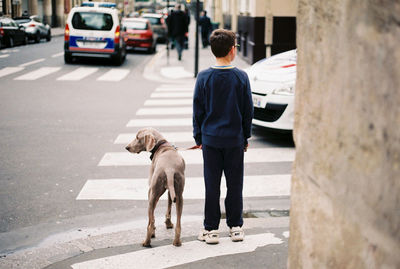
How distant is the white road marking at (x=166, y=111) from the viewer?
10.5 metres

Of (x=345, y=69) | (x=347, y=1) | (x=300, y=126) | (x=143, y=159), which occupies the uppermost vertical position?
(x=347, y=1)

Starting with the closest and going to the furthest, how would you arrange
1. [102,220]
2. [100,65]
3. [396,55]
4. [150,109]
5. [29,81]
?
[396,55] < [102,220] < [150,109] < [29,81] < [100,65]

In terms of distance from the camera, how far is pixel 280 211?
5324mm

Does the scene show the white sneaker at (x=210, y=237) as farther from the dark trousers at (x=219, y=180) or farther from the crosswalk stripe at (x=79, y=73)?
the crosswalk stripe at (x=79, y=73)

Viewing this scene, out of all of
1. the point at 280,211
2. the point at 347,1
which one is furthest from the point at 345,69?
the point at 280,211

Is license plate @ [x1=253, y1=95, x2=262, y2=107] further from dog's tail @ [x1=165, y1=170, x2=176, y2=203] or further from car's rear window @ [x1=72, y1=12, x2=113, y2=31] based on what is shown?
car's rear window @ [x1=72, y1=12, x2=113, y2=31]

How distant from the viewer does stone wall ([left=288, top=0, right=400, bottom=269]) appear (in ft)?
6.43

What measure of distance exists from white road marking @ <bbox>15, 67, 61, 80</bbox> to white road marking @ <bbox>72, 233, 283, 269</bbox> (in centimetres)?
1227

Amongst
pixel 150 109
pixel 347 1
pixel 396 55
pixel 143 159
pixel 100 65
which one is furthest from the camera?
pixel 100 65

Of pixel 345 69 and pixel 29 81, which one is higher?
pixel 345 69

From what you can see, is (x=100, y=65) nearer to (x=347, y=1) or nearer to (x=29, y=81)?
(x=29, y=81)

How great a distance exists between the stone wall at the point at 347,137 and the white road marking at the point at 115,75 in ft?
44.4

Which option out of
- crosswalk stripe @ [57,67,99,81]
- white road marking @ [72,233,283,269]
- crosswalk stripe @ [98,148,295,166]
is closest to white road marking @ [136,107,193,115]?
crosswalk stripe @ [98,148,295,166]

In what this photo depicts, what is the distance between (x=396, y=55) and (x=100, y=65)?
18.5 m
